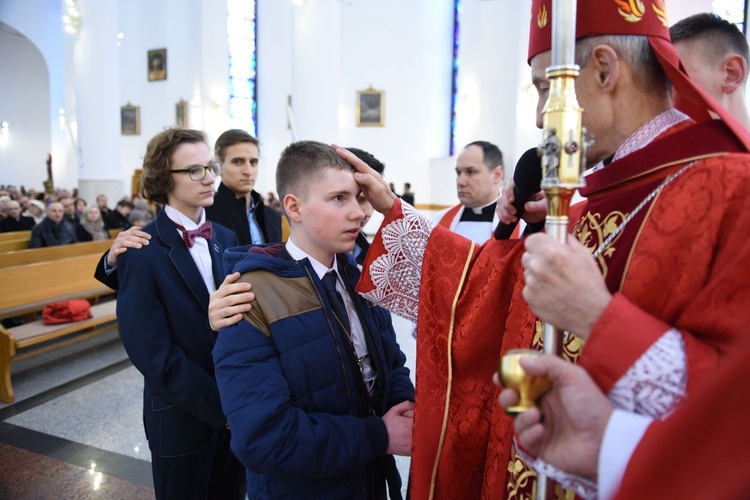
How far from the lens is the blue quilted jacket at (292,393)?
49.7 inches

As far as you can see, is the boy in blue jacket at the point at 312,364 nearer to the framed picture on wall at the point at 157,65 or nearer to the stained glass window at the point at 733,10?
the stained glass window at the point at 733,10

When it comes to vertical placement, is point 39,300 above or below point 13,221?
below

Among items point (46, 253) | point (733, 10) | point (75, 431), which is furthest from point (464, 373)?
point (733, 10)

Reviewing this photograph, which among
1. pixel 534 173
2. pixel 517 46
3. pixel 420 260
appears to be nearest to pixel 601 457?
pixel 534 173

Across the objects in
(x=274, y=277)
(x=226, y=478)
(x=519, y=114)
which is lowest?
(x=226, y=478)

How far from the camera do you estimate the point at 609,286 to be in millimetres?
974

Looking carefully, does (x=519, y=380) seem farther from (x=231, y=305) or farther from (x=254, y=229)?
(x=254, y=229)

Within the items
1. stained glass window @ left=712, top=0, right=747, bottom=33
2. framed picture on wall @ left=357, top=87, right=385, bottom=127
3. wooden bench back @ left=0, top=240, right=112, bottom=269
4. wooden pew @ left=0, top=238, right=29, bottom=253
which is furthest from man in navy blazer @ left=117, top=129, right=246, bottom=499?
framed picture on wall @ left=357, top=87, right=385, bottom=127

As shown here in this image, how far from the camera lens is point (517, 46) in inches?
439

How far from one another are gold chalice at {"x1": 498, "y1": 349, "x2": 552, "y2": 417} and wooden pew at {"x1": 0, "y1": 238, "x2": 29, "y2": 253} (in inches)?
311

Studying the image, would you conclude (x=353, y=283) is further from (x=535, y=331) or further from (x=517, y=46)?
(x=517, y=46)

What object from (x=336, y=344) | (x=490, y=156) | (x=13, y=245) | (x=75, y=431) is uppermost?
(x=490, y=156)

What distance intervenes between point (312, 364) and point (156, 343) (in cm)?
87

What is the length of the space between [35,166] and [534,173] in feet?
74.0
